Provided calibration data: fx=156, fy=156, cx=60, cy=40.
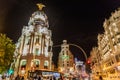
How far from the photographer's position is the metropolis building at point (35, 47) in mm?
57844

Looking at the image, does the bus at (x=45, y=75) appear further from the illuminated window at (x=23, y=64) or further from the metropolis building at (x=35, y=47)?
the illuminated window at (x=23, y=64)

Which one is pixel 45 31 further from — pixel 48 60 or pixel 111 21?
pixel 111 21

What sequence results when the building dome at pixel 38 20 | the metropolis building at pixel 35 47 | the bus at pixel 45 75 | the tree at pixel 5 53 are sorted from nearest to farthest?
the bus at pixel 45 75 < the tree at pixel 5 53 < the metropolis building at pixel 35 47 < the building dome at pixel 38 20

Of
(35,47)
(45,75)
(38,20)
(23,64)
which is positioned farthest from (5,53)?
(38,20)

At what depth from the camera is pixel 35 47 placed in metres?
61.2

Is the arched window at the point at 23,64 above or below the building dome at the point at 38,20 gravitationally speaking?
below

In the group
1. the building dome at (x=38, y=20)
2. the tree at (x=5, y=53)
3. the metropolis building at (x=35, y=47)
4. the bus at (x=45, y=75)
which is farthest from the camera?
the building dome at (x=38, y=20)

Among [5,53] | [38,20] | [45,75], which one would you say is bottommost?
[45,75]

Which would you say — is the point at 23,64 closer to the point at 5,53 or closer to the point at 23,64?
the point at 23,64

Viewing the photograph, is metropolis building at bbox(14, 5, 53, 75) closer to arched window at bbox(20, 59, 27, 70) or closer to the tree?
arched window at bbox(20, 59, 27, 70)

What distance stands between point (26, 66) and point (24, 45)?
941 cm

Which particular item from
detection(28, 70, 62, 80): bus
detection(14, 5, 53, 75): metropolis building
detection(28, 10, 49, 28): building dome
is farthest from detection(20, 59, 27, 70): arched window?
detection(28, 70, 62, 80): bus

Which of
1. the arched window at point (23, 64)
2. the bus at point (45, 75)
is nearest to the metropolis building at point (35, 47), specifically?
the arched window at point (23, 64)

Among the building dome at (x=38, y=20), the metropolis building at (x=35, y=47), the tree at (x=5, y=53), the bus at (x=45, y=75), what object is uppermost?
the building dome at (x=38, y=20)
